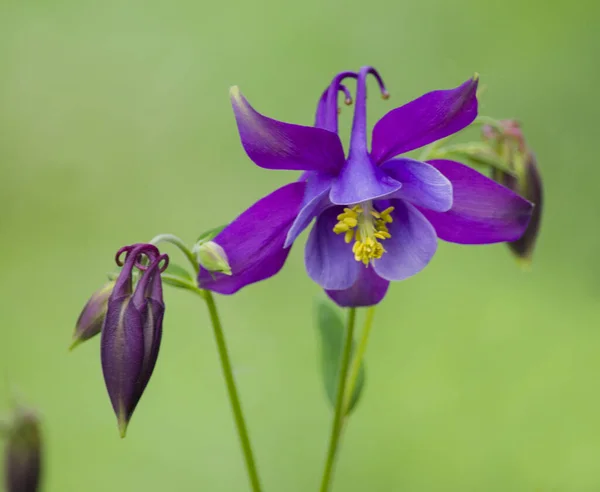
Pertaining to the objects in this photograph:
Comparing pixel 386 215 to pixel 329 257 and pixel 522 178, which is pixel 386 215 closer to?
pixel 329 257

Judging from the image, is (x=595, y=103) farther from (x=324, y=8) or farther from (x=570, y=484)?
(x=570, y=484)

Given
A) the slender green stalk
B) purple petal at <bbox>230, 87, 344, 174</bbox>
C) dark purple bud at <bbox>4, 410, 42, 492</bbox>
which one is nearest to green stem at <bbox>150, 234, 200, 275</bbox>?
the slender green stalk

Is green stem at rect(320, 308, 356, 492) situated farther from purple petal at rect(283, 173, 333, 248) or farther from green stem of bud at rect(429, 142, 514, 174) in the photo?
green stem of bud at rect(429, 142, 514, 174)

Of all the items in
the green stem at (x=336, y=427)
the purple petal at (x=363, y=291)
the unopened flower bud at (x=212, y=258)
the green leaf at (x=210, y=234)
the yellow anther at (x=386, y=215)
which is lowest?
the green stem at (x=336, y=427)

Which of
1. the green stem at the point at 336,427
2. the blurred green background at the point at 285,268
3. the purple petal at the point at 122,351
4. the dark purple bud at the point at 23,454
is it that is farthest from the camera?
the blurred green background at the point at 285,268

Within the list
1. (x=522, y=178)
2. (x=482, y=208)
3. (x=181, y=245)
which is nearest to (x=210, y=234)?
(x=181, y=245)

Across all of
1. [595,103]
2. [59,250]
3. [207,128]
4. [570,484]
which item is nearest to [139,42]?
[207,128]

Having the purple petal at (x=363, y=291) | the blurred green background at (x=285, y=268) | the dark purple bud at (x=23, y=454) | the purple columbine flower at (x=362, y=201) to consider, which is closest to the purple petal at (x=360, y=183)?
the purple columbine flower at (x=362, y=201)

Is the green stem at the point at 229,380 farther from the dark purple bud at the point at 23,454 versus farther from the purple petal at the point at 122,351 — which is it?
the dark purple bud at the point at 23,454
